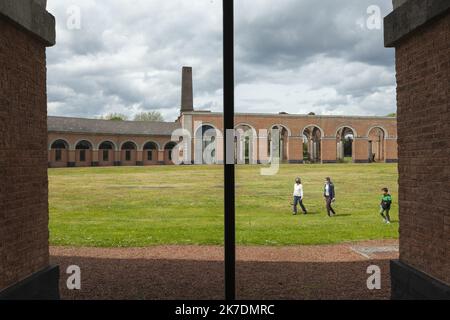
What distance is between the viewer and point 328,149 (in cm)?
5597

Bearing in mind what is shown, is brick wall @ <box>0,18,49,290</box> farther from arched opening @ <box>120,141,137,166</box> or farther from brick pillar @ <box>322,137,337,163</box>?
brick pillar @ <box>322,137,337,163</box>

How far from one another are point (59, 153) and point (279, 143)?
31.4 m

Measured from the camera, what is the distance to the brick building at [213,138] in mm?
52531

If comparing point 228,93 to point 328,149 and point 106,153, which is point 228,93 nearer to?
point 106,153

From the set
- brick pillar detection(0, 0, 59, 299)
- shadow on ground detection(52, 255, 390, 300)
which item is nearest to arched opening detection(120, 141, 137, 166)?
shadow on ground detection(52, 255, 390, 300)

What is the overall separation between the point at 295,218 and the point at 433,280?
954 centimetres

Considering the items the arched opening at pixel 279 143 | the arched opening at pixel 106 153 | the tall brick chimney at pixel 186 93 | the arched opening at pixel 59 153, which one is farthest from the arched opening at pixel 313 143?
the arched opening at pixel 59 153

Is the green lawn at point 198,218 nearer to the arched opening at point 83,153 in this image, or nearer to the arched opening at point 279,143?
the arched opening at point 83,153

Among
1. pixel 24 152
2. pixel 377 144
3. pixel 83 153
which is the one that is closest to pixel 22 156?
pixel 24 152

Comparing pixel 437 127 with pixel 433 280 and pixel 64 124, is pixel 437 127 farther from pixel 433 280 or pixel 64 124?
pixel 64 124

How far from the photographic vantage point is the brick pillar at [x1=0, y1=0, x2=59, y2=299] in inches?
153

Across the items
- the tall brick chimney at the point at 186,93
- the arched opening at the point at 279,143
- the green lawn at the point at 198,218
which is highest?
the tall brick chimney at the point at 186,93

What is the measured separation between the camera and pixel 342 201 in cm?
1791
